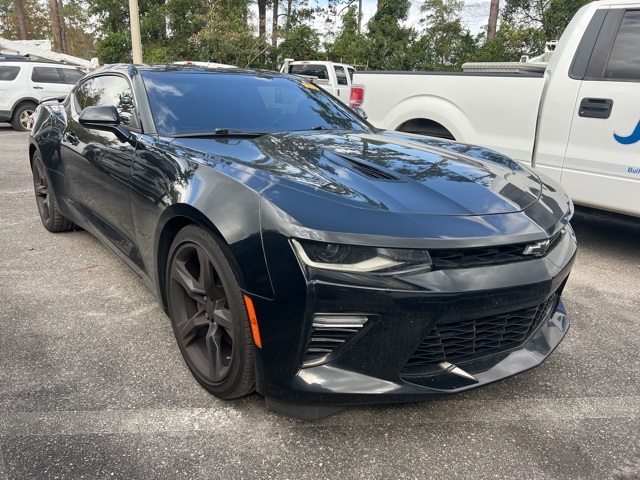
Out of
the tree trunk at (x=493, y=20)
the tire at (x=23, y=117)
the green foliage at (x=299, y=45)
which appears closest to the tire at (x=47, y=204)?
the tire at (x=23, y=117)

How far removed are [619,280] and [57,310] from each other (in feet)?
13.4

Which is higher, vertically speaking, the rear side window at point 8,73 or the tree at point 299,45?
the tree at point 299,45

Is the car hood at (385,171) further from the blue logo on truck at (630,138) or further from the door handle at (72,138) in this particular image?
the blue logo on truck at (630,138)

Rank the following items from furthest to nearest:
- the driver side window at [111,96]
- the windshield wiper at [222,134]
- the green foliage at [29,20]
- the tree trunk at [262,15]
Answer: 1. the green foliage at [29,20]
2. the tree trunk at [262,15]
3. the driver side window at [111,96]
4. the windshield wiper at [222,134]

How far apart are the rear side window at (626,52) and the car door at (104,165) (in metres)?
3.69

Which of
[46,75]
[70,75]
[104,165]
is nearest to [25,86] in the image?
[46,75]

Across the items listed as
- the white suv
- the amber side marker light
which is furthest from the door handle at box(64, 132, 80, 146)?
the white suv

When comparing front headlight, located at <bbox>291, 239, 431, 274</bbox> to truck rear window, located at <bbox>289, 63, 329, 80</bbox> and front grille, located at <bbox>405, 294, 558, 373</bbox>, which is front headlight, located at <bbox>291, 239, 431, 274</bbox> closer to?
front grille, located at <bbox>405, 294, 558, 373</bbox>

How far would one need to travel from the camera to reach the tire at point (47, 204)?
440 cm

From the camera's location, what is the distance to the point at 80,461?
75.2 inches

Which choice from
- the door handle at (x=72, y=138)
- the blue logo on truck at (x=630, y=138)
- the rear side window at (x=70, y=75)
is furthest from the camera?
the rear side window at (x=70, y=75)

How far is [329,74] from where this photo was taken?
14805 millimetres

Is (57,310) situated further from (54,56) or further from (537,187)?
(54,56)

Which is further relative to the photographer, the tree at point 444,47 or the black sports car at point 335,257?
the tree at point 444,47
